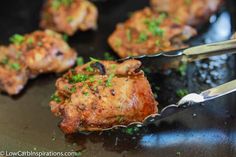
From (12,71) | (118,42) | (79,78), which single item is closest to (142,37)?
(118,42)

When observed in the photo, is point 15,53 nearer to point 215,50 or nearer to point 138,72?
point 138,72

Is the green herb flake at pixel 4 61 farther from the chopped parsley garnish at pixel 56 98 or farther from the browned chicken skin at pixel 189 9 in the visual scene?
the browned chicken skin at pixel 189 9

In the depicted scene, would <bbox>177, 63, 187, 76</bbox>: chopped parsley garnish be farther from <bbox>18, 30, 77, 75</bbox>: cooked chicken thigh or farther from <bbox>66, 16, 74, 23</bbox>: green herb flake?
<bbox>66, 16, 74, 23</bbox>: green herb flake

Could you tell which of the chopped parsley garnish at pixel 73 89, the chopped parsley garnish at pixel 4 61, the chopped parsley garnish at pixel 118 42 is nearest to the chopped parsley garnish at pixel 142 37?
the chopped parsley garnish at pixel 118 42

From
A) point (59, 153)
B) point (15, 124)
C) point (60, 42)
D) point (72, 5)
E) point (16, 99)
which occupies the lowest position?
point (59, 153)

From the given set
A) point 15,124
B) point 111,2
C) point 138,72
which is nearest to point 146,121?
point 138,72

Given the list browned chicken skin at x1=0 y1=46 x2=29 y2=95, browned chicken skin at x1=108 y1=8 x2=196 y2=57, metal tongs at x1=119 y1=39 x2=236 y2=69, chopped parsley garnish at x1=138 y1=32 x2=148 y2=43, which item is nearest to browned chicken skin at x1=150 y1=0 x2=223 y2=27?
browned chicken skin at x1=108 y1=8 x2=196 y2=57

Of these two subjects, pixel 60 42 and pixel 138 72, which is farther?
pixel 60 42

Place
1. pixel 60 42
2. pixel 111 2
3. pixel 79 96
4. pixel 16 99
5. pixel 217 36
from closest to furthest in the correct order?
pixel 79 96, pixel 16 99, pixel 60 42, pixel 217 36, pixel 111 2

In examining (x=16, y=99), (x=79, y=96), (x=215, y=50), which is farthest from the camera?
(x=16, y=99)
